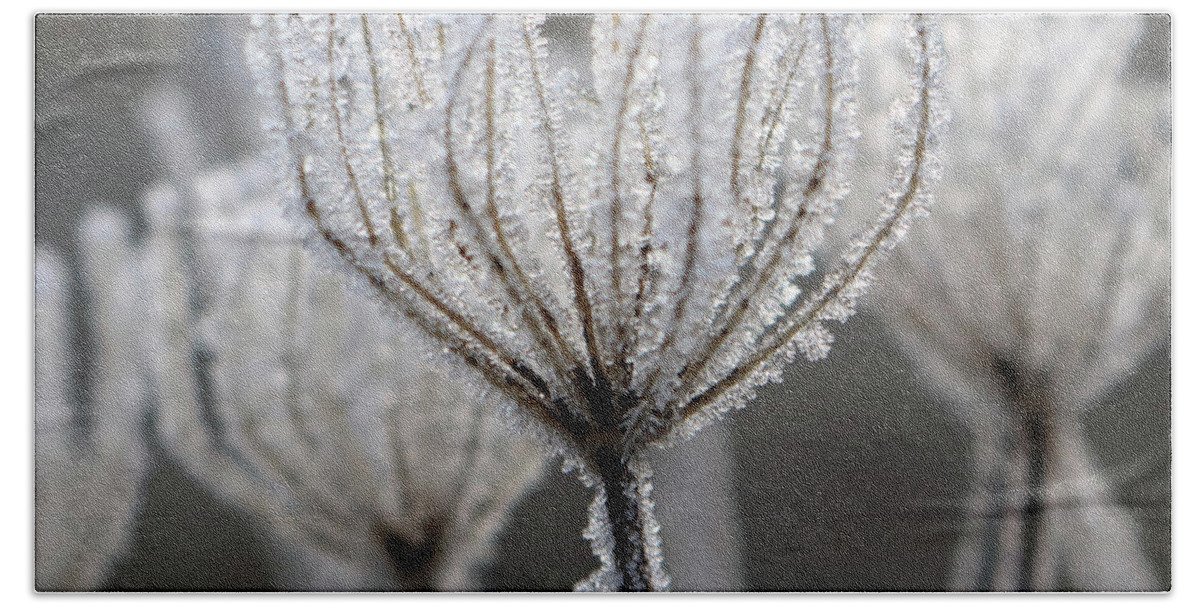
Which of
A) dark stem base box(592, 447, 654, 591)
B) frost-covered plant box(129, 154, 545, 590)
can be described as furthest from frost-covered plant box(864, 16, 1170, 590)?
frost-covered plant box(129, 154, 545, 590)

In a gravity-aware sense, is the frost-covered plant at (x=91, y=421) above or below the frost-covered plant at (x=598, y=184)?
below

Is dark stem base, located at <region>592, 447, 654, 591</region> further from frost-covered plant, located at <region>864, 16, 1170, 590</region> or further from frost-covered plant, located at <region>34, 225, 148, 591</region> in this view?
frost-covered plant, located at <region>34, 225, 148, 591</region>

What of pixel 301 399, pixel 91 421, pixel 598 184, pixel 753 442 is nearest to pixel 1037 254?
pixel 753 442

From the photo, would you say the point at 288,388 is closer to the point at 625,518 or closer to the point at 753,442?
the point at 625,518

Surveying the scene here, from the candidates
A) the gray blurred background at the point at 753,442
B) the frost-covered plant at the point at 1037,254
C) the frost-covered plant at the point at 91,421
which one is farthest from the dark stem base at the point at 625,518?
the frost-covered plant at the point at 91,421

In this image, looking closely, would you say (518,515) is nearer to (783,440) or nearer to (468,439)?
(468,439)

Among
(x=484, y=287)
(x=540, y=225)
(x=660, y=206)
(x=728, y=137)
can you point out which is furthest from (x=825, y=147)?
(x=484, y=287)

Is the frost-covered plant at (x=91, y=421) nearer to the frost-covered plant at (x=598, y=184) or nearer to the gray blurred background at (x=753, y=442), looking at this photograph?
the gray blurred background at (x=753, y=442)
